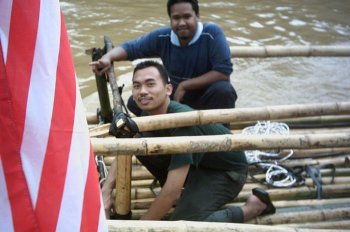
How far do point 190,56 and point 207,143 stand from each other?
4.44ft

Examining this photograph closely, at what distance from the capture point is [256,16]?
696 cm

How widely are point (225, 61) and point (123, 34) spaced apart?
366 centimetres

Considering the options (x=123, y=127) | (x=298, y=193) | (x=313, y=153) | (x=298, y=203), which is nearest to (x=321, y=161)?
(x=313, y=153)

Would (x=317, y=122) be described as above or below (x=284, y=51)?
below

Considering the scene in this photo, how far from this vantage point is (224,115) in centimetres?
192

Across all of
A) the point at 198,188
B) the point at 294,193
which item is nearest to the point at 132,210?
the point at 198,188

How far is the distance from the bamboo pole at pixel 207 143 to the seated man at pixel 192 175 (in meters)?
0.35

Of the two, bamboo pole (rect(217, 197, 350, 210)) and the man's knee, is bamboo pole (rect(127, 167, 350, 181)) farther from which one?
the man's knee

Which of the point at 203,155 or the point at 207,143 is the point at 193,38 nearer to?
the point at 203,155

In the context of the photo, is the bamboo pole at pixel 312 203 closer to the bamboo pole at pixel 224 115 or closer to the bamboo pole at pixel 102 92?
the bamboo pole at pixel 224 115

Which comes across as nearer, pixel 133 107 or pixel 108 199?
pixel 108 199

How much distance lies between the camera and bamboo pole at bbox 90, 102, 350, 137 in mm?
1787

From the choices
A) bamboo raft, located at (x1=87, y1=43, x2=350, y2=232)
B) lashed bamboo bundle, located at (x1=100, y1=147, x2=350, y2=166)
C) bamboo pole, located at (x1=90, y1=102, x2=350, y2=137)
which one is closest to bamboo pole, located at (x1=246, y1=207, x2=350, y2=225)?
bamboo raft, located at (x1=87, y1=43, x2=350, y2=232)

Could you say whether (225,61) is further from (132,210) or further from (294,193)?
(132,210)
